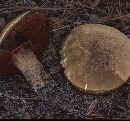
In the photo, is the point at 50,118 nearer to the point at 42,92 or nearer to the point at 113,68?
the point at 42,92

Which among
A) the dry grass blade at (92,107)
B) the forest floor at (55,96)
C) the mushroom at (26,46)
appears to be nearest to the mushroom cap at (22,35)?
the mushroom at (26,46)

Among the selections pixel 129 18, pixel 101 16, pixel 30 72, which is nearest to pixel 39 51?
pixel 30 72

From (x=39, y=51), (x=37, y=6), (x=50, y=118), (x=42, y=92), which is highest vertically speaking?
(x=37, y=6)

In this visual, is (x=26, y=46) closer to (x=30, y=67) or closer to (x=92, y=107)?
(x=30, y=67)

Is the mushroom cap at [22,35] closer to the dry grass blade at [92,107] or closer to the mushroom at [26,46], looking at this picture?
the mushroom at [26,46]

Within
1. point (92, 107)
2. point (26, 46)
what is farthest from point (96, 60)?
point (26, 46)

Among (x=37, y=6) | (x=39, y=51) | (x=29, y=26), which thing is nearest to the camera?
(x=29, y=26)

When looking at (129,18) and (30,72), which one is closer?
(30,72)
